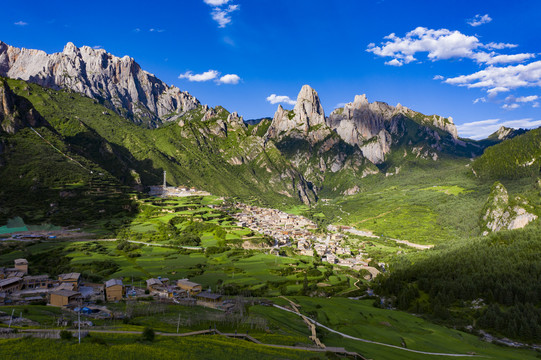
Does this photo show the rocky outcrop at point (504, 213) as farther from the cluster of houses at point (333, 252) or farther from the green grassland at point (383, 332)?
the green grassland at point (383, 332)

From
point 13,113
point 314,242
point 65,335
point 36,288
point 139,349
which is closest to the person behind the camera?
point 139,349

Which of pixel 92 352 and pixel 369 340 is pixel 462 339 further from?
pixel 92 352

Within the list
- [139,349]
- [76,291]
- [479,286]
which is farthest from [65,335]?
[479,286]

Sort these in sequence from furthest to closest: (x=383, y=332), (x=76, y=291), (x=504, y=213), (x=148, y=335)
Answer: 1. (x=504, y=213)
2. (x=383, y=332)
3. (x=76, y=291)
4. (x=148, y=335)

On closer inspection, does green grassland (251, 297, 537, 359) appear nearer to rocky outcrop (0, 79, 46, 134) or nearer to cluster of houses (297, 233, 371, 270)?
cluster of houses (297, 233, 371, 270)

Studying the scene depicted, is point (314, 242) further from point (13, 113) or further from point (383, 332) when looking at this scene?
point (13, 113)

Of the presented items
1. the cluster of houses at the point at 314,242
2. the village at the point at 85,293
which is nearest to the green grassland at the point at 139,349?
the village at the point at 85,293
